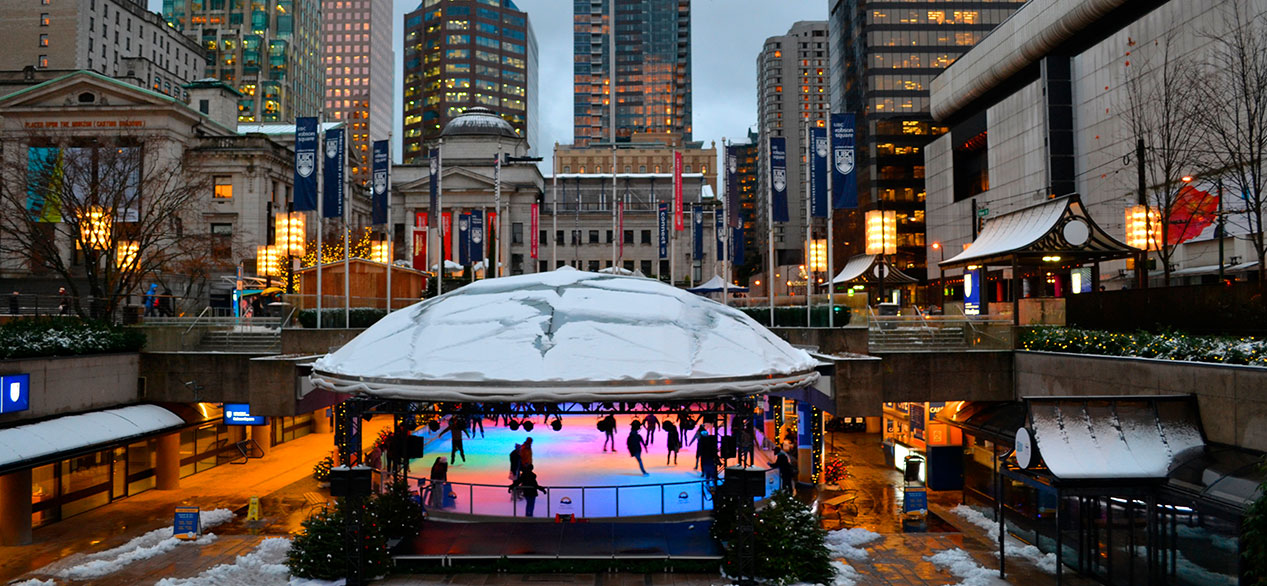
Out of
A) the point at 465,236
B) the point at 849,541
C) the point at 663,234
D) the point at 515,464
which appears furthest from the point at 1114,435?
the point at 465,236

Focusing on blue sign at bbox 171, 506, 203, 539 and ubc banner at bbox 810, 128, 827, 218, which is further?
ubc banner at bbox 810, 128, 827, 218

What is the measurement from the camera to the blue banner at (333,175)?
28109mm

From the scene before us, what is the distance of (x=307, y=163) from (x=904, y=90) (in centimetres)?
8616

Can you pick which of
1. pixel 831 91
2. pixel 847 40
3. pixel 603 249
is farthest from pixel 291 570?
pixel 831 91

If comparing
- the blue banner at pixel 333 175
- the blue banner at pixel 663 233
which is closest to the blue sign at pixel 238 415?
the blue banner at pixel 333 175

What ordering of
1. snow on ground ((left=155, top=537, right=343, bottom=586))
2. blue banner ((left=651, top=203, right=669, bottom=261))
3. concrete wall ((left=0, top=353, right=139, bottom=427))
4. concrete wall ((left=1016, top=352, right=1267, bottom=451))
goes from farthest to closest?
blue banner ((left=651, top=203, right=669, bottom=261))
concrete wall ((left=0, top=353, right=139, bottom=427))
snow on ground ((left=155, top=537, right=343, bottom=586))
concrete wall ((left=1016, top=352, right=1267, bottom=451))

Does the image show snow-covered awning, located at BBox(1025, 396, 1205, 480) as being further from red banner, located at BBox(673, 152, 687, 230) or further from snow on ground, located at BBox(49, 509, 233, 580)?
red banner, located at BBox(673, 152, 687, 230)

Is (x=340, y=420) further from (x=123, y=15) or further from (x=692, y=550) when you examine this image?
(x=123, y=15)

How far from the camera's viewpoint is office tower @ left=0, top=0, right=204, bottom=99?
3455 inches

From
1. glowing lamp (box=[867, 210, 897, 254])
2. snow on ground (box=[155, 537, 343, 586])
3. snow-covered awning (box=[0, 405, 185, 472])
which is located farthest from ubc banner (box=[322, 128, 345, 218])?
glowing lamp (box=[867, 210, 897, 254])

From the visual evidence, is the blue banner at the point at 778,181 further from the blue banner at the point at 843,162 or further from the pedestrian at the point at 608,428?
the pedestrian at the point at 608,428

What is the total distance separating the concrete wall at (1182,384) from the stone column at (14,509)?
88.6ft

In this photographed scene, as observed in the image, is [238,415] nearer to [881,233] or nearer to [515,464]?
[515,464]

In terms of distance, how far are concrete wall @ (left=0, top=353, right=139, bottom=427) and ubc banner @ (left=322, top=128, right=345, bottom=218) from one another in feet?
25.8
